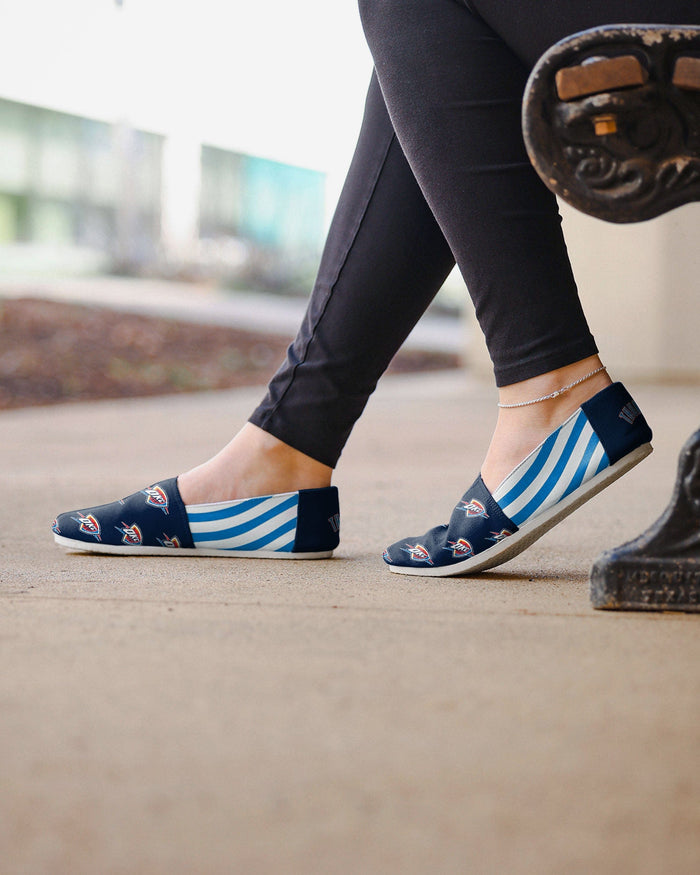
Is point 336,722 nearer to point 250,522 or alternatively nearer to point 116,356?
point 250,522

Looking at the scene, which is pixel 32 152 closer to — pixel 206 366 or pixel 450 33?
pixel 206 366

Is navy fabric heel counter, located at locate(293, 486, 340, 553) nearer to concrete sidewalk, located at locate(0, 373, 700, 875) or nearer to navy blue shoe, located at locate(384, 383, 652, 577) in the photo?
concrete sidewalk, located at locate(0, 373, 700, 875)

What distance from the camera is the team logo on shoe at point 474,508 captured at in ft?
3.55

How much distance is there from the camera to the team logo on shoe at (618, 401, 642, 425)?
1032mm

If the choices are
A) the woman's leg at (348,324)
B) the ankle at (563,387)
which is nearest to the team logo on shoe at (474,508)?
the ankle at (563,387)

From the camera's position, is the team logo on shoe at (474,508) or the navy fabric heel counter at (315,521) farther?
the navy fabric heel counter at (315,521)

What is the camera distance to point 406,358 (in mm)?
8094

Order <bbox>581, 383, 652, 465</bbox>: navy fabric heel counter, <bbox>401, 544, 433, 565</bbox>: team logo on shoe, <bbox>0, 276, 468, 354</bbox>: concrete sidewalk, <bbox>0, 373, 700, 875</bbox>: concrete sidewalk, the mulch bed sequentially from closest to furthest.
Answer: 1. <bbox>0, 373, 700, 875</bbox>: concrete sidewalk
2. <bbox>581, 383, 652, 465</bbox>: navy fabric heel counter
3. <bbox>401, 544, 433, 565</bbox>: team logo on shoe
4. the mulch bed
5. <bbox>0, 276, 468, 354</bbox>: concrete sidewalk

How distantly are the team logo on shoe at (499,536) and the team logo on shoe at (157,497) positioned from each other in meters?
0.42

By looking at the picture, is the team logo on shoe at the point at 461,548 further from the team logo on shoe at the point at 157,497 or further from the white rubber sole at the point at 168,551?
the team logo on shoe at the point at 157,497

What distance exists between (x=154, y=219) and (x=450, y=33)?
40.5 feet

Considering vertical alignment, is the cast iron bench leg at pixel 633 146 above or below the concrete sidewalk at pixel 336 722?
above

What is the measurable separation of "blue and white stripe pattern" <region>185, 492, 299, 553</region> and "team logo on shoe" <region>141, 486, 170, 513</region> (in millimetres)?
29

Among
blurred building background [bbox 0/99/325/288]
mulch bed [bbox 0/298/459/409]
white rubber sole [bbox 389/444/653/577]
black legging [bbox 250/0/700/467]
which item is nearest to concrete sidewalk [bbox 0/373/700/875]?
white rubber sole [bbox 389/444/653/577]
